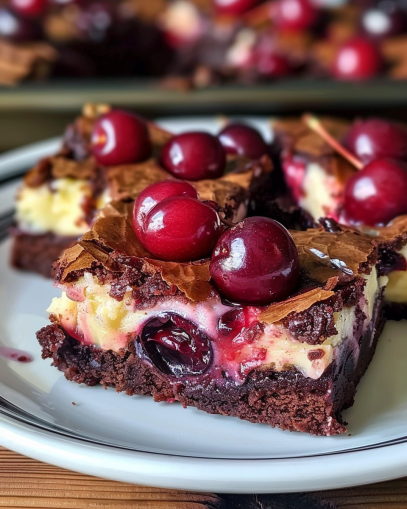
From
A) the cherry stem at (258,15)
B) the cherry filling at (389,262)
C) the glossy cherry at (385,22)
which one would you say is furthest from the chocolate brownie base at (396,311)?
the cherry stem at (258,15)

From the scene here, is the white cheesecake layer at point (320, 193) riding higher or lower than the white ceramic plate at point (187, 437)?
higher

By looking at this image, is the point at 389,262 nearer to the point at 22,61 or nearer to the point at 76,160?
the point at 76,160

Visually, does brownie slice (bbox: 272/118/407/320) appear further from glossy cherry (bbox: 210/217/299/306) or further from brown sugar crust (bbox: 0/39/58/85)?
brown sugar crust (bbox: 0/39/58/85)

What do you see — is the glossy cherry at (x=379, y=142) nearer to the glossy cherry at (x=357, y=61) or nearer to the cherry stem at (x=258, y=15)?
the glossy cherry at (x=357, y=61)

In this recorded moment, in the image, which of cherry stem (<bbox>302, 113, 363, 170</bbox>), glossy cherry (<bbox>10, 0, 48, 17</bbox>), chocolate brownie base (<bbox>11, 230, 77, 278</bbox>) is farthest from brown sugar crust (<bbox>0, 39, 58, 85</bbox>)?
cherry stem (<bbox>302, 113, 363, 170</bbox>)

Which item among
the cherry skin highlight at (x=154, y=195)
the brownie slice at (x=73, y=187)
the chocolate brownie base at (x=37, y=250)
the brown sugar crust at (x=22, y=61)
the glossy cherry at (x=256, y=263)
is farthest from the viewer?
the brown sugar crust at (x=22, y=61)

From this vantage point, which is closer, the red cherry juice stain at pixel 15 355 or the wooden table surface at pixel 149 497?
the wooden table surface at pixel 149 497

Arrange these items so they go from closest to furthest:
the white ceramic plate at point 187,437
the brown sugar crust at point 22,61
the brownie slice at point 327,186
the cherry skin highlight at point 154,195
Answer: the white ceramic plate at point 187,437 < the cherry skin highlight at point 154,195 < the brownie slice at point 327,186 < the brown sugar crust at point 22,61

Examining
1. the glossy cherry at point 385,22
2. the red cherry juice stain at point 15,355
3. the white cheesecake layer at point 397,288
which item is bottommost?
the red cherry juice stain at point 15,355

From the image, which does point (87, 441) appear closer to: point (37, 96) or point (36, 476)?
point (36, 476)
